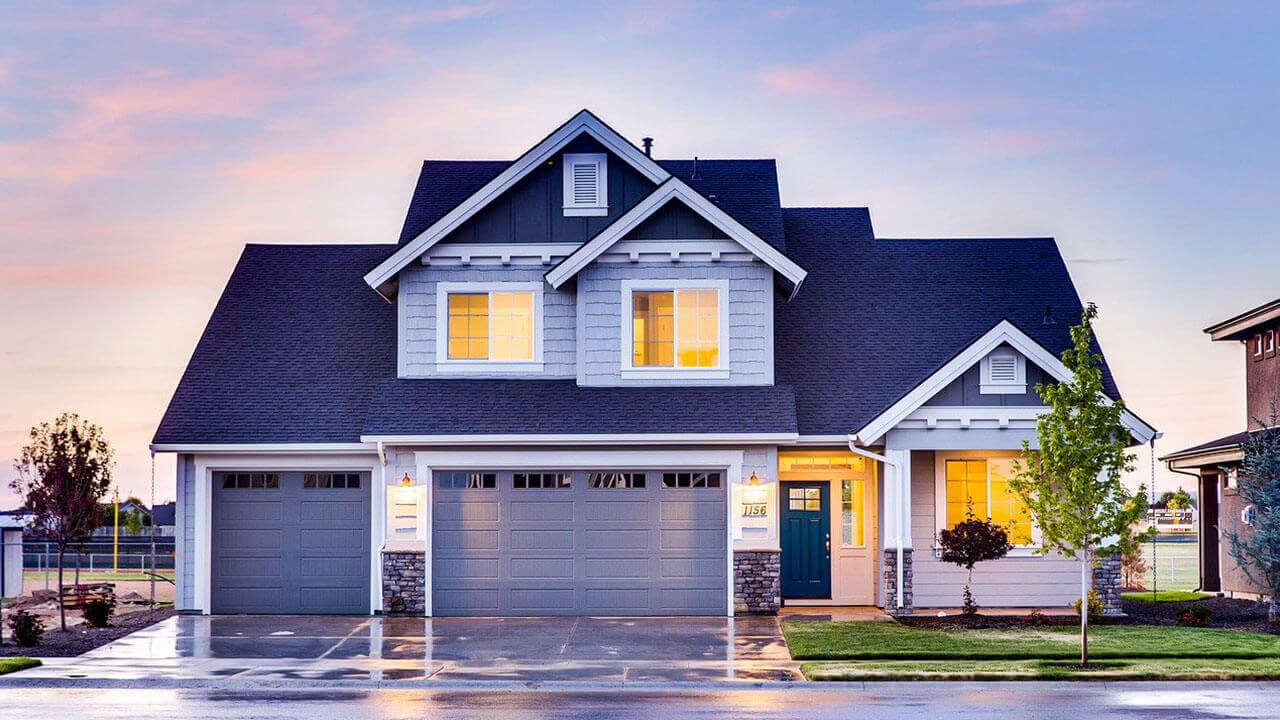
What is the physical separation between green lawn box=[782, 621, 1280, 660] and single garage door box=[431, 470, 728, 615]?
2.69 meters

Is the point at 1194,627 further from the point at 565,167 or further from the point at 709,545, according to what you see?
the point at 565,167

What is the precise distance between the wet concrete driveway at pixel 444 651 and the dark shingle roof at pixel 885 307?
15.5 ft

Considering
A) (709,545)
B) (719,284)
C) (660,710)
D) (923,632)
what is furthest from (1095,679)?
(719,284)

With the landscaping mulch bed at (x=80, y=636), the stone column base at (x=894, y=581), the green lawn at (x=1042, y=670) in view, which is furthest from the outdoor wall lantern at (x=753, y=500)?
the landscaping mulch bed at (x=80, y=636)

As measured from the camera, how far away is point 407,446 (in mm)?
24125

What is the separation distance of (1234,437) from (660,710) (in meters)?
18.8

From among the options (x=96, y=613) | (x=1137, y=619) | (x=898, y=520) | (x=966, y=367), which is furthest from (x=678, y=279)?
(x=96, y=613)

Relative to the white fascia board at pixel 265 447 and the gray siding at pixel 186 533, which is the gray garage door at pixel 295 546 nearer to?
the gray siding at pixel 186 533

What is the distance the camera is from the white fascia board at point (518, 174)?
2489cm

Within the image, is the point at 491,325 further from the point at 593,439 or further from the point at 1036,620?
the point at 1036,620

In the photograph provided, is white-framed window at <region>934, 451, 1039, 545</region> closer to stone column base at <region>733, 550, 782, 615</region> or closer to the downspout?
the downspout

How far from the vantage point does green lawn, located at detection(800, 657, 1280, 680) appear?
1719cm

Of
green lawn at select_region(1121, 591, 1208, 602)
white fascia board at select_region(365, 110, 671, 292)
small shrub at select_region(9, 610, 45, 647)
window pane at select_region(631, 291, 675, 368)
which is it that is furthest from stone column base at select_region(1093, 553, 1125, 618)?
small shrub at select_region(9, 610, 45, 647)

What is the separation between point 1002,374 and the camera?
23609 mm
